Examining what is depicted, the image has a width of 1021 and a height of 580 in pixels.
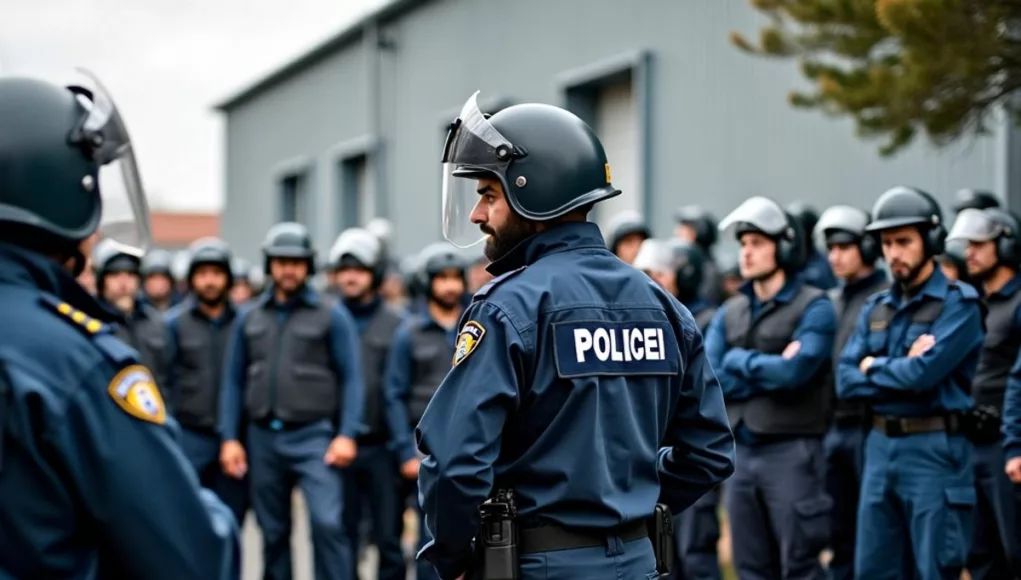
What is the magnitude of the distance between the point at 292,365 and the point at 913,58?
4.18 meters

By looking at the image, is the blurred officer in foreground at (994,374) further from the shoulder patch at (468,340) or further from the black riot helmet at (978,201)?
the shoulder patch at (468,340)

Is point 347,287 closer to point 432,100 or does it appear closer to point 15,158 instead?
point 15,158

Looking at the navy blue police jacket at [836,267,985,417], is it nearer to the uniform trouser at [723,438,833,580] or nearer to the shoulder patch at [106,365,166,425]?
the uniform trouser at [723,438,833,580]

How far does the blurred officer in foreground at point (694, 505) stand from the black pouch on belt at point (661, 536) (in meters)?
3.03

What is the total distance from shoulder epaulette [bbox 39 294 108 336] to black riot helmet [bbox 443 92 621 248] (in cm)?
142

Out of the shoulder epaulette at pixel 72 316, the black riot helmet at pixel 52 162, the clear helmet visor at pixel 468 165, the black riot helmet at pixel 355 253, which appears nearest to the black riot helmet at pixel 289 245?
the black riot helmet at pixel 355 253

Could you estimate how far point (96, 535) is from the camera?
2.26 metres

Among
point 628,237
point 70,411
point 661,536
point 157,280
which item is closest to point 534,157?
point 661,536

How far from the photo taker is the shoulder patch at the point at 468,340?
10.6 feet

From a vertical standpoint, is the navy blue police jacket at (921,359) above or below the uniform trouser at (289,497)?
above

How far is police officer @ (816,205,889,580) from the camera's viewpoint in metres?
6.88

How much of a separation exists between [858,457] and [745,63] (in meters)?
7.18

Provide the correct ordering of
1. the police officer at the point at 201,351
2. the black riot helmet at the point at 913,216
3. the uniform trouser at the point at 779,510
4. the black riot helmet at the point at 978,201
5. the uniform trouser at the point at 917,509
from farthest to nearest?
the police officer at the point at 201,351 → the black riot helmet at the point at 978,201 → the uniform trouser at the point at 779,510 → the black riot helmet at the point at 913,216 → the uniform trouser at the point at 917,509

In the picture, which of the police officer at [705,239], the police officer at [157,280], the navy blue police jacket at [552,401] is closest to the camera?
the navy blue police jacket at [552,401]
